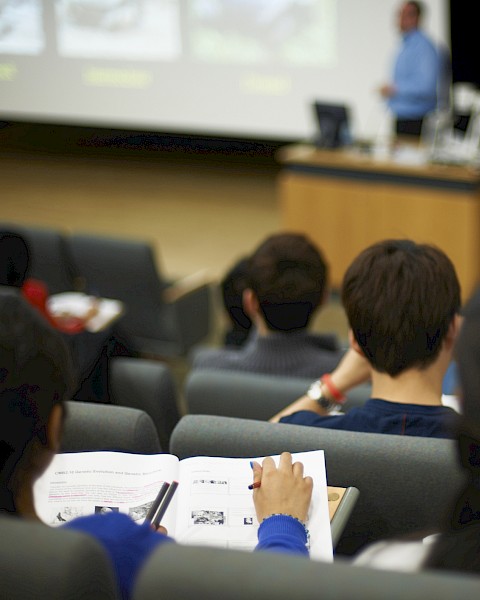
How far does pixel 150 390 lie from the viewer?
268cm

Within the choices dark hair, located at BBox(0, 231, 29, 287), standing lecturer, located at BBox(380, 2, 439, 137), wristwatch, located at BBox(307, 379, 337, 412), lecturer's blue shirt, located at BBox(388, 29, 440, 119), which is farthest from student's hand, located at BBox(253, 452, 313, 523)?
lecturer's blue shirt, located at BBox(388, 29, 440, 119)

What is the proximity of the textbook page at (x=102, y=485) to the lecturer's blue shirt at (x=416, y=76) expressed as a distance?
194 inches

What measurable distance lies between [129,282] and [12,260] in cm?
101

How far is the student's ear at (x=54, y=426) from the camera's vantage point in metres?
1.28

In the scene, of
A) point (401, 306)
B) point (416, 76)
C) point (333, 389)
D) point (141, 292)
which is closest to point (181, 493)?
point (401, 306)

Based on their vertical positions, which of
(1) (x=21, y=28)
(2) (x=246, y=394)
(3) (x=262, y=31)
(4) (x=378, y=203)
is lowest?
(4) (x=378, y=203)

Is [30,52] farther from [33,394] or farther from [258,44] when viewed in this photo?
[33,394]

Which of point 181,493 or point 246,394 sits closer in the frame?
point 181,493

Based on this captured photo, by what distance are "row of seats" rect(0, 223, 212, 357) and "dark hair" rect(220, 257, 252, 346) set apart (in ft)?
2.44

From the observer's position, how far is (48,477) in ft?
5.26

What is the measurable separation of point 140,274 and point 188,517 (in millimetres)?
2681

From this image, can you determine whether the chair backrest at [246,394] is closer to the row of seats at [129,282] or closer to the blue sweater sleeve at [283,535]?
the blue sweater sleeve at [283,535]

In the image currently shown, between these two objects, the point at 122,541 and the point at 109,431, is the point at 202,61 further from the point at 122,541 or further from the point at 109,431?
the point at 122,541

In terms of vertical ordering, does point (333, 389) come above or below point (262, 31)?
below
